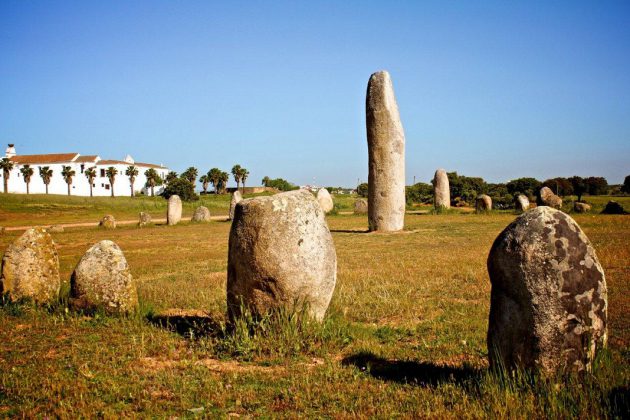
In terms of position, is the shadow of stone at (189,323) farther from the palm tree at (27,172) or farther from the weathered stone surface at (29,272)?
the palm tree at (27,172)

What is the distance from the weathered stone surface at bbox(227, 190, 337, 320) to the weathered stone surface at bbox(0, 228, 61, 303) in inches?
181

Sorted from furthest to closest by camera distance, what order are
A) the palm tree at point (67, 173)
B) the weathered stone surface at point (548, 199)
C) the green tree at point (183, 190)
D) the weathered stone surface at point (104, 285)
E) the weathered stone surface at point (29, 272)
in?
the palm tree at point (67, 173), the green tree at point (183, 190), the weathered stone surface at point (548, 199), the weathered stone surface at point (29, 272), the weathered stone surface at point (104, 285)

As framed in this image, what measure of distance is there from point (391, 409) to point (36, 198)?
211 feet

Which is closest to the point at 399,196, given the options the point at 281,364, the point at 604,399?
the point at 281,364

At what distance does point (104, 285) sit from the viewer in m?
8.62

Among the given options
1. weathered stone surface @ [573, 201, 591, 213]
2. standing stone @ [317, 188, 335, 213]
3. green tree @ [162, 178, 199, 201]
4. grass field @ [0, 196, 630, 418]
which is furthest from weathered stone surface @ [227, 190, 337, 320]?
green tree @ [162, 178, 199, 201]

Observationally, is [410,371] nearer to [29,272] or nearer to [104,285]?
[104,285]

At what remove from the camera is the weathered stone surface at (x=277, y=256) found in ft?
22.0

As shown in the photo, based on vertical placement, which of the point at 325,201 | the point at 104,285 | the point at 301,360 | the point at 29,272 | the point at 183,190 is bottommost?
the point at 301,360

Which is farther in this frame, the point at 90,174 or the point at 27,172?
the point at 90,174

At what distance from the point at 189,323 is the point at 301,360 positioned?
7.88 ft

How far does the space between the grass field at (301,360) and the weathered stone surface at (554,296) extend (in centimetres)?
22

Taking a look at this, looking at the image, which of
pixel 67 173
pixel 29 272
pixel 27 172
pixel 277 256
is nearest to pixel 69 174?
pixel 67 173

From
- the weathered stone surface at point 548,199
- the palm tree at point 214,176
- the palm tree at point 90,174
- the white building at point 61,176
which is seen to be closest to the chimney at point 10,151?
the white building at point 61,176
